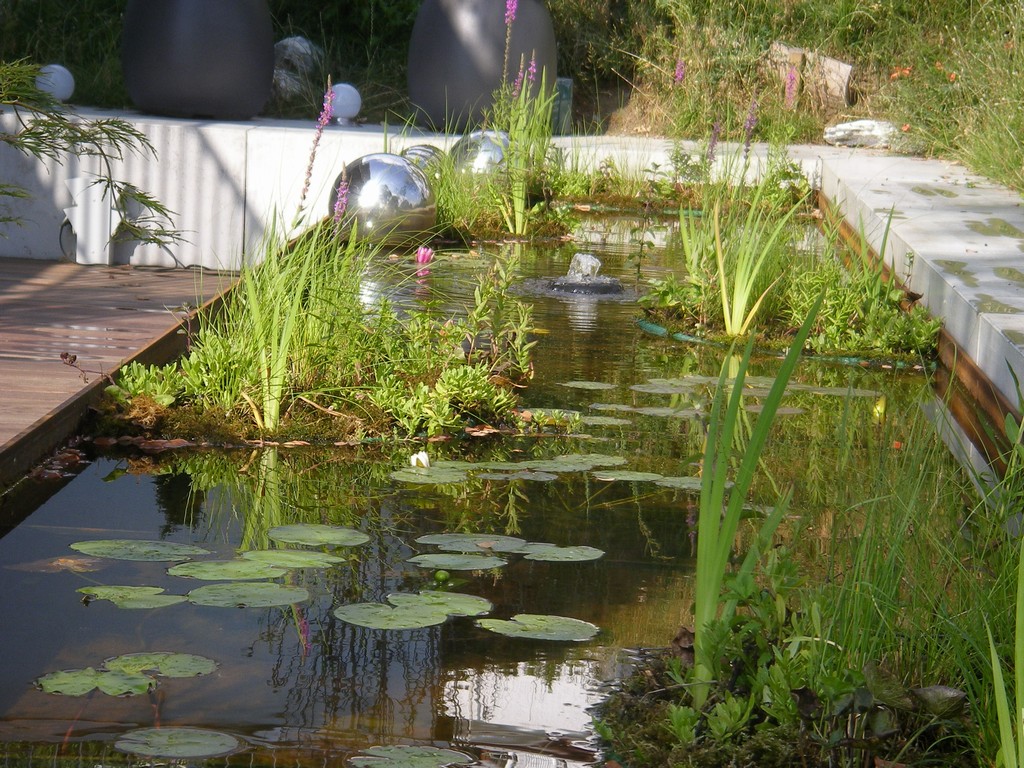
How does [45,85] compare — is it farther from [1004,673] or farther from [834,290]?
[1004,673]

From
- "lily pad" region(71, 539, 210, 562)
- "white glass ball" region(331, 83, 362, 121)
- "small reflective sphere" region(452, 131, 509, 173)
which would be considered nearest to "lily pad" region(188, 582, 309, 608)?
"lily pad" region(71, 539, 210, 562)

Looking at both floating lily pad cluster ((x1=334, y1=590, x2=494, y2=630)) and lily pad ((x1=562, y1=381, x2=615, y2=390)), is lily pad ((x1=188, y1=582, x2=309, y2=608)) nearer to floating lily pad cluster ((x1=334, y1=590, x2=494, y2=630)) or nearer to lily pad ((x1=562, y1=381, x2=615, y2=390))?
floating lily pad cluster ((x1=334, y1=590, x2=494, y2=630))

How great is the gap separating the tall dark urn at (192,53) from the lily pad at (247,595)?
749 cm

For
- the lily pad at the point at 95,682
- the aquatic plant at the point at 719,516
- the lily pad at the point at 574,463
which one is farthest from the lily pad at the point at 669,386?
the lily pad at the point at 95,682

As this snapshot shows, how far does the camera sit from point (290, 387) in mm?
3590

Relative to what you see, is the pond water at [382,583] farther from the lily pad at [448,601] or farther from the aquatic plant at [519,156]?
the aquatic plant at [519,156]

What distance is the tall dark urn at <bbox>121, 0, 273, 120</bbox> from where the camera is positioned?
9195mm

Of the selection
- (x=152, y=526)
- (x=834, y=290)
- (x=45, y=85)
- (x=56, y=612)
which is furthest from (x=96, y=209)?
(x=56, y=612)

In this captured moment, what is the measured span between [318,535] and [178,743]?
959mm

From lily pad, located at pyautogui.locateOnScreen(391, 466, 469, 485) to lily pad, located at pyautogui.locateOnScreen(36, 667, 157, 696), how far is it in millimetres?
1230

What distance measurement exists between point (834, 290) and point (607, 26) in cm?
861

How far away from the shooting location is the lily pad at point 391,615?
7.44 ft

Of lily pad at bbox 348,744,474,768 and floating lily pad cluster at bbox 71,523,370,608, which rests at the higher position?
floating lily pad cluster at bbox 71,523,370,608

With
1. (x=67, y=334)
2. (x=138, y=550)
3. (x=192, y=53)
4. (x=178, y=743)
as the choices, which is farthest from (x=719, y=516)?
(x=192, y=53)
